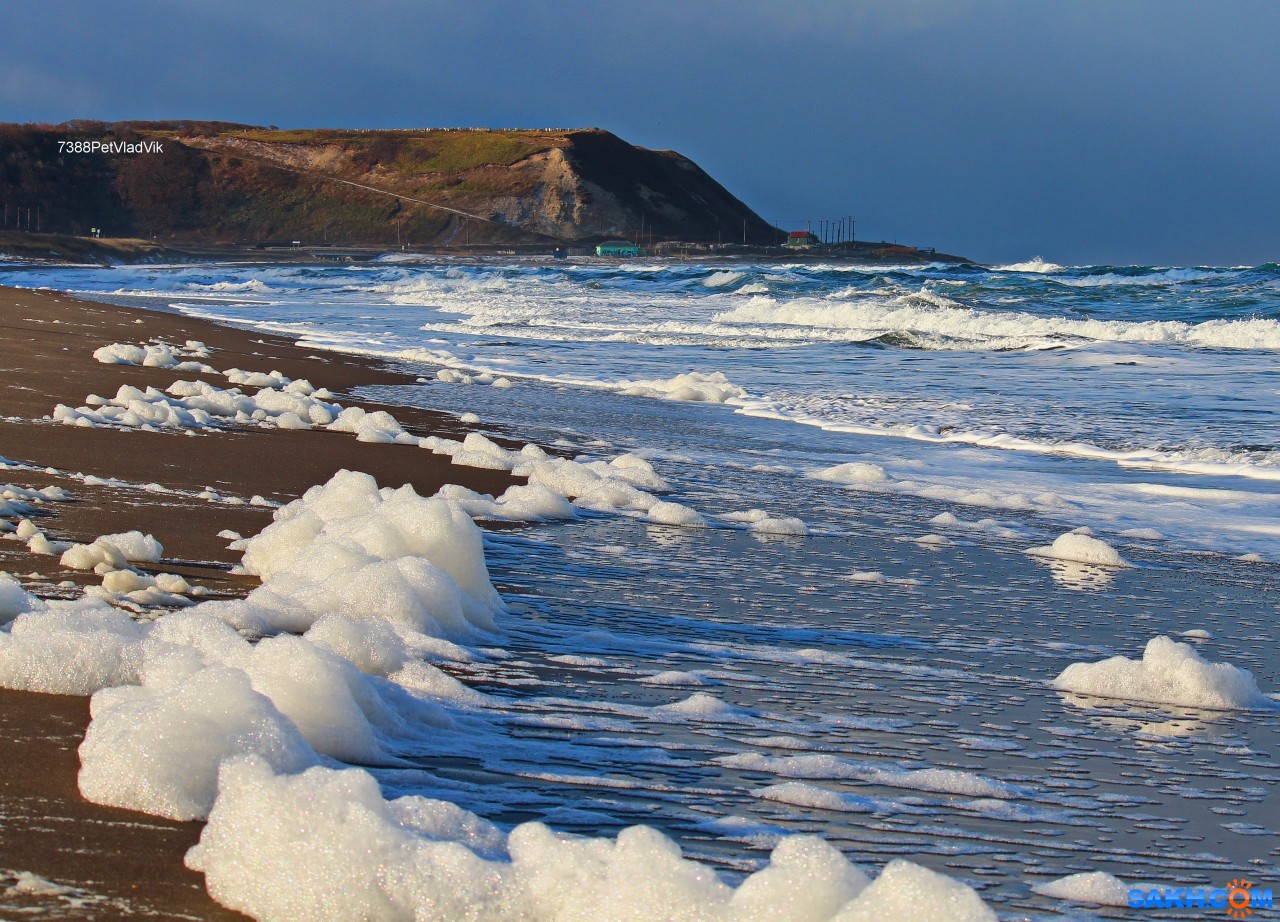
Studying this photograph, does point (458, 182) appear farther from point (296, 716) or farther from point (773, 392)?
point (296, 716)

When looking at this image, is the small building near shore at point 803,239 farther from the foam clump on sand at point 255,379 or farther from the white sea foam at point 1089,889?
the white sea foam at point 1089,889

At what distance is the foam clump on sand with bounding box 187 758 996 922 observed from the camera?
168 cm

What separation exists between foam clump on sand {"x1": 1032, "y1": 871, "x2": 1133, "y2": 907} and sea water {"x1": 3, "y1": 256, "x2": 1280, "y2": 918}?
37 mm

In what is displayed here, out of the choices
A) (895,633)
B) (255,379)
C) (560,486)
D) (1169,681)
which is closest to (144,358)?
(255,379)

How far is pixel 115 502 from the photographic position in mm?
4469

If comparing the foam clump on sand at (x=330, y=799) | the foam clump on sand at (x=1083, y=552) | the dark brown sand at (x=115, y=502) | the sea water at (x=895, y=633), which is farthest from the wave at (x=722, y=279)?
the foam clump on sand at (x=330, y=799)

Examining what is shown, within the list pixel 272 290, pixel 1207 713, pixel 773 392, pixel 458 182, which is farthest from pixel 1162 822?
pixel 458 182

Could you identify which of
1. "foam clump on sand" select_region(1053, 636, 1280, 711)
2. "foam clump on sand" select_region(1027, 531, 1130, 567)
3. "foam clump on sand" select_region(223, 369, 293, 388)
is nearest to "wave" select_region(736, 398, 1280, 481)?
"foam clump on sand" select_region(1027, 531, 1130, 567)

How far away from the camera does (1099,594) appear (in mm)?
4602

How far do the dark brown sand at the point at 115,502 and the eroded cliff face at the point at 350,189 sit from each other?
9061 centimetres

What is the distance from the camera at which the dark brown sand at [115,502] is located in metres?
1.79

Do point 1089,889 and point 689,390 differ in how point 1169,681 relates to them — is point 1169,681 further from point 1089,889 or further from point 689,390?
point 689,390

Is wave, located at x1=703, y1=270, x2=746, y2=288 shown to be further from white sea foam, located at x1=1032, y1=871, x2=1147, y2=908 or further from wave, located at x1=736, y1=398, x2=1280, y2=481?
white sea foam, located at x1=1032, y1=871, x2=1147, y2=908

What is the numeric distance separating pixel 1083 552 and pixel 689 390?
679 cm
